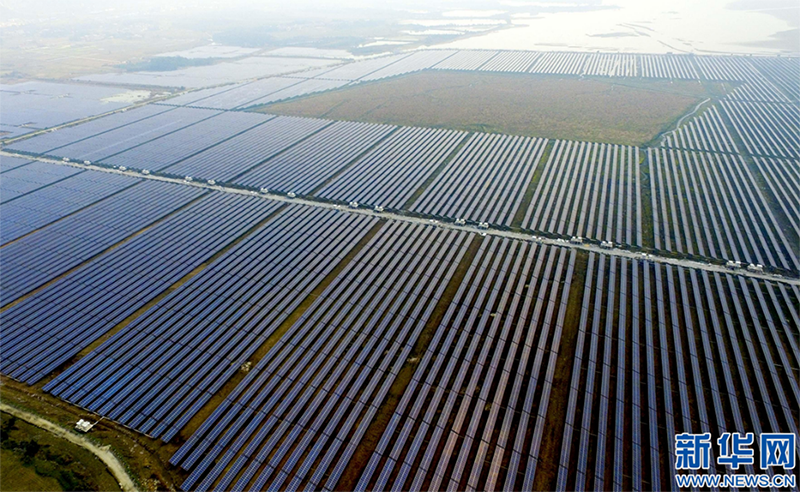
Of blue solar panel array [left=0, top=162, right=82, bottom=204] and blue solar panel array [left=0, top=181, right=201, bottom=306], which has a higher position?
blue solar panel array [left=0, top=162, right=82, bottom=204]

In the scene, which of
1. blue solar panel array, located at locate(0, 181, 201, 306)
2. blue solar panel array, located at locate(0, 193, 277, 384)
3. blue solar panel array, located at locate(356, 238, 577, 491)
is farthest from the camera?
blue solar panel array, located at locate(0, 181, 201, 306)

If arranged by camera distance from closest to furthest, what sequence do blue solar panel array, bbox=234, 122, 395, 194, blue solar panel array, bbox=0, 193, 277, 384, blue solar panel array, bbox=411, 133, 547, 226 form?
blue solar panel array, bbox=0, 193, 277, 384
blue solar panel array, bbox=411, 133, 547, 226
blue solar panel array, bbox=234, 122, 395, 194

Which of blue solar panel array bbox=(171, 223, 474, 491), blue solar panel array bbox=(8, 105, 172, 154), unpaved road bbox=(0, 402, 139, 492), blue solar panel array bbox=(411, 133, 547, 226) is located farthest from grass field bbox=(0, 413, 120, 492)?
blue solar panel array bbox=(8, 105, 172, 154)

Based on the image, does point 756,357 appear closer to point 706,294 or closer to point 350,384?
point 706,294

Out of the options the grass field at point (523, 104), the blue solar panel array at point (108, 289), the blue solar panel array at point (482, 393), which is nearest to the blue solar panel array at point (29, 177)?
the blue solar panel array at point (108, 289)

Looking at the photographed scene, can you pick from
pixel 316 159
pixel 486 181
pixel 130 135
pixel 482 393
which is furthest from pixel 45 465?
pixel 130 135

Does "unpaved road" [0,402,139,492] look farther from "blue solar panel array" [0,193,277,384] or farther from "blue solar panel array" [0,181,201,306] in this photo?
"blue solar panel array" [0,181,201,306]
